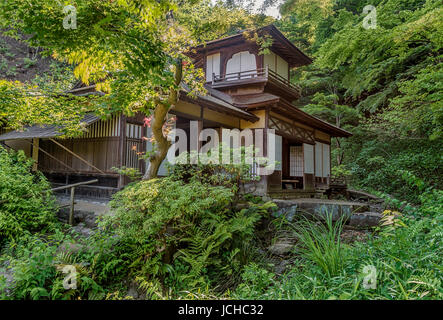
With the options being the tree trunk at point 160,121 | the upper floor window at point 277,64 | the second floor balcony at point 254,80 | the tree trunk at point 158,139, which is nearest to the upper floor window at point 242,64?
the second floor balcony at point 254,80

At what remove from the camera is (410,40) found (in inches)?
241

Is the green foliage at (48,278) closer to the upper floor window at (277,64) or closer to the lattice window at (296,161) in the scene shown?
the upper floor window at (277,64)

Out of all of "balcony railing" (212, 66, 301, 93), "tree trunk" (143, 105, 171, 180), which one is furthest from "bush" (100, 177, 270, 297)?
"balcony railing" (212, 66, 301, 93)

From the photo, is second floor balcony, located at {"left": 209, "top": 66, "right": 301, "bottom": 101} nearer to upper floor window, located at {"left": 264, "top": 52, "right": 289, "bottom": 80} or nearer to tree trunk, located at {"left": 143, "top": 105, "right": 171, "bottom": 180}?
upper floor window, located at {"left": 264, "top": 52, "right": 289, "bottom": 80}

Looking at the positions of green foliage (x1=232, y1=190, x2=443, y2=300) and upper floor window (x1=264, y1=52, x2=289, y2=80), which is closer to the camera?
green foliage (x1=232, y1=190, x2=443, y2=300)

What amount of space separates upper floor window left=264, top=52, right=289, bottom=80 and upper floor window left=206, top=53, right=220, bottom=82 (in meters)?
2.13

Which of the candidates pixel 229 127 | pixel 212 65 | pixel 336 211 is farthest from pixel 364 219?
pixel 212 65

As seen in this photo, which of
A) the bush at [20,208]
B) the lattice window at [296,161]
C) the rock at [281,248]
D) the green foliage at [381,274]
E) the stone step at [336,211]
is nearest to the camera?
the green foliage at [381,274]

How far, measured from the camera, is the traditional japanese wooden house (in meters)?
7.32

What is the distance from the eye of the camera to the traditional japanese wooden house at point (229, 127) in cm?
732

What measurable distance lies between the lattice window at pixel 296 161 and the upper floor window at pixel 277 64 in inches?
142

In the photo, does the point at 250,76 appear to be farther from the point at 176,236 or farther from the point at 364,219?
the point at 176,236
